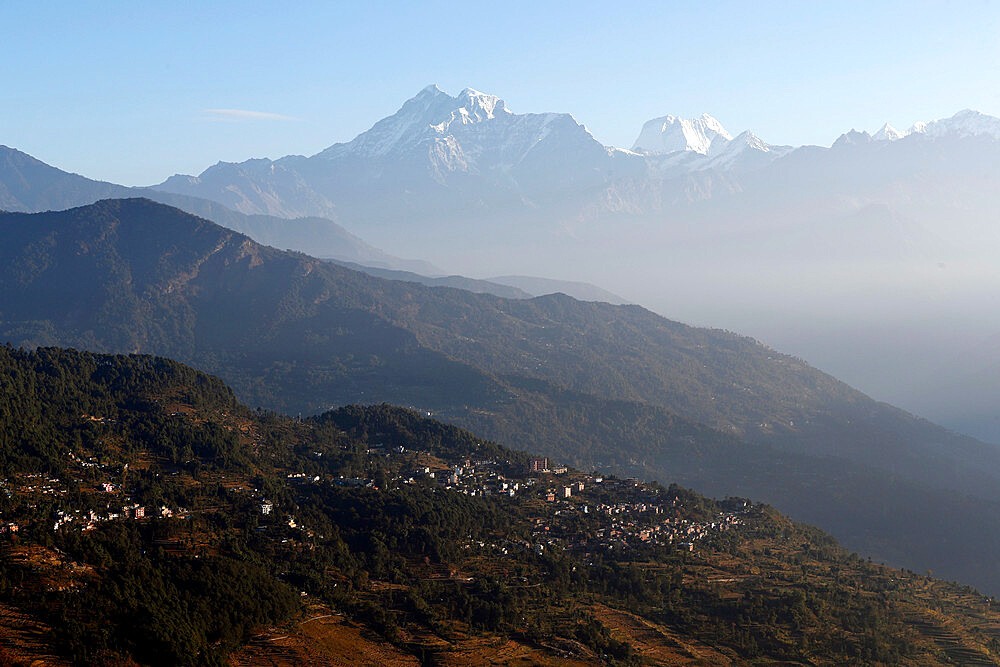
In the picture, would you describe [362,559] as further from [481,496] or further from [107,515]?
[481,496]

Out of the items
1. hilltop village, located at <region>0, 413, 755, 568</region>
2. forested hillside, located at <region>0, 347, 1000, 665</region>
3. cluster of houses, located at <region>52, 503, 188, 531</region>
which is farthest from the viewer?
hilltop village, located at <region>0, 413, 755, 568</region>

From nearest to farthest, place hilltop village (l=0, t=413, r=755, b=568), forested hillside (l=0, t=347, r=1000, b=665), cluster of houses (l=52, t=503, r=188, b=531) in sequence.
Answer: forested hillside (l=0, t=347, r=1000, b=665)
cluster of houses (l=52, t=503, r=188, b=531)
hilltop village (l=0, t=413, r=755, b=568)

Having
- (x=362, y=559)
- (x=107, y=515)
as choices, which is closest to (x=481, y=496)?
(x=362, y=559)

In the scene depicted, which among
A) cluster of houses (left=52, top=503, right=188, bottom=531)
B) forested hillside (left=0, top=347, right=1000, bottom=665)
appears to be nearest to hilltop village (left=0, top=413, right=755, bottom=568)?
cluster of houses (left=52, top=503, right=188, bottom=531)

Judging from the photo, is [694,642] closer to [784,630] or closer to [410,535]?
[784,630]

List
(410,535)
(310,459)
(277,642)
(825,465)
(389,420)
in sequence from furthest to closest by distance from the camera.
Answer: (825,465)
(389,420)
(310,459)
(410,535)
(277,642)

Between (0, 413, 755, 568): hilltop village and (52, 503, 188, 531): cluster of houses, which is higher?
(0, 413, 755, 568): hilltop village

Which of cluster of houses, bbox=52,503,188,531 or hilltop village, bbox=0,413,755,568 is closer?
cluster of houses, bbox=52,503,188,531

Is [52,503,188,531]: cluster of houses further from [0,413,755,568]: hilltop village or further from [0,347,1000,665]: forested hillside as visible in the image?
[0,347,1000,665]: forested hillside

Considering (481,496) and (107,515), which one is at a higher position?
(481,496)

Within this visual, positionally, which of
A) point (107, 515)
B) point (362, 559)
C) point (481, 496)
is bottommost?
point (362, 559)

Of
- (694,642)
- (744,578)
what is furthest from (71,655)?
(744,578)
